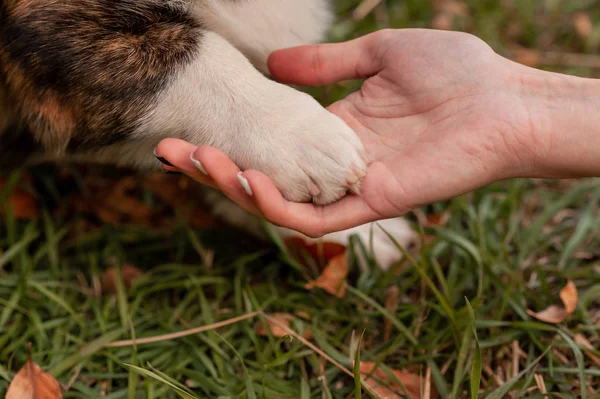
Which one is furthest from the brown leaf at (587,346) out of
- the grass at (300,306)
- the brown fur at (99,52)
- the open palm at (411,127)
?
the brown fur at (99,52)

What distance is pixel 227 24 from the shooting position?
2.10 m

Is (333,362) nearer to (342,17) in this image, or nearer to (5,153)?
(5,153)

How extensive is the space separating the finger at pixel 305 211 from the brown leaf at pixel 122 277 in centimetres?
93

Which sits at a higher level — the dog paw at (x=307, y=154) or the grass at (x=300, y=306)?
the dog paw at (x=307, y=154)

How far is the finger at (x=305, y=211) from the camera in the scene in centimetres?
169

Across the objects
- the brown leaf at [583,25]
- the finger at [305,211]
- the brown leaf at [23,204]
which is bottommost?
the brown leaf at [23,204]

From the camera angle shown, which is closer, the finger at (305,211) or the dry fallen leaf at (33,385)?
the finger at (305,211)

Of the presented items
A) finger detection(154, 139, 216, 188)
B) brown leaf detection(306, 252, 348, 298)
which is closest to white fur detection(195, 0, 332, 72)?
finger detection(154, 139, 216, 188)

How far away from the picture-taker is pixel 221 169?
1718 mm

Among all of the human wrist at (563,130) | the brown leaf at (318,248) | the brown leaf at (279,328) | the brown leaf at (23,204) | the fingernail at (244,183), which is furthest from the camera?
the brown leaf at (23,204)

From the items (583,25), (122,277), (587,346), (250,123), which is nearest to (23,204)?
(122,277)

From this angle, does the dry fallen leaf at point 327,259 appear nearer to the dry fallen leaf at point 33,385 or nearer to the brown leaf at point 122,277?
the brown leaf at point 122,277

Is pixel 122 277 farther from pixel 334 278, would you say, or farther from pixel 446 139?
pixel 446 139

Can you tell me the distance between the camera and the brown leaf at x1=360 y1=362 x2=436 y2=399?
1912 millimetres
